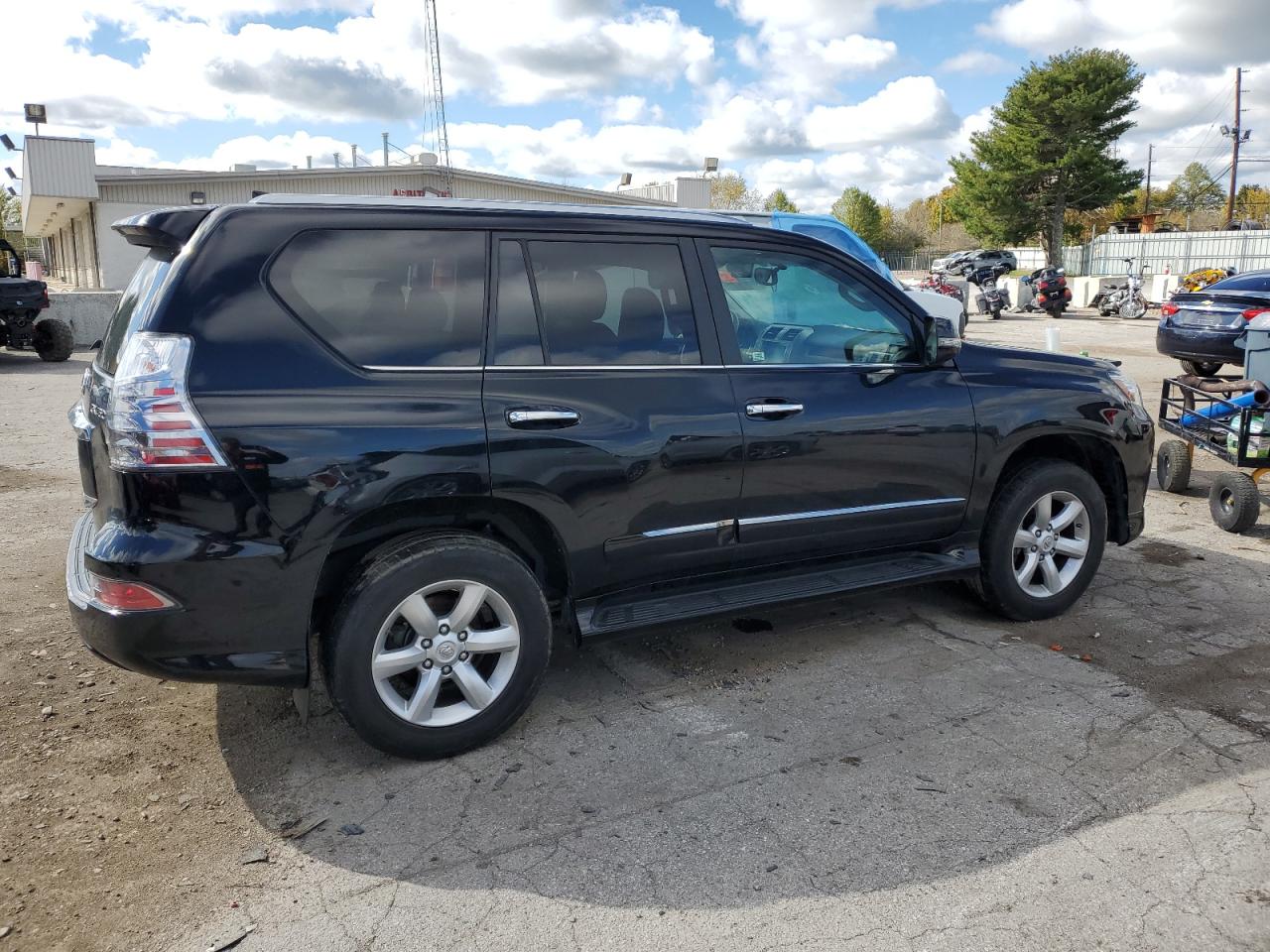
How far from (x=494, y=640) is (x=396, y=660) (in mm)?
349

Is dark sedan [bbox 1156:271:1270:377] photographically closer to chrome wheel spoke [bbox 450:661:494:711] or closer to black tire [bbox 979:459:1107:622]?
black tire [bbox 979:459:1107:622]

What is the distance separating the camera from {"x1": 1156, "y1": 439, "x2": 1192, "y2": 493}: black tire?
7.63 m

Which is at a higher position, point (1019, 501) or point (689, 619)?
point (1019, 501)

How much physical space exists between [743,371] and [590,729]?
1.53m

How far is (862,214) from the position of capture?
63969 millimetres

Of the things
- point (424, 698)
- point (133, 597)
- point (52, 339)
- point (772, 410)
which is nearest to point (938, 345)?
point (772, 410)

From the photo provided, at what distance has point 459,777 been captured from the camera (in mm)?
3459

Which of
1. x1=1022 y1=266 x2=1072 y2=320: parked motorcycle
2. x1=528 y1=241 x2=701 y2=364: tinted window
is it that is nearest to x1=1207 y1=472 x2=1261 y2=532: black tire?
x1=528 y1=241 x2=701 y2=364: tinted window

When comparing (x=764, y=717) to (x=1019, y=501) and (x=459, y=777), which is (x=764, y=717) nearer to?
(x=459, y=777)

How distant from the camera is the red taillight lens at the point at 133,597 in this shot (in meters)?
3.08

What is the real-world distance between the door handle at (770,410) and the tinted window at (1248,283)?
11009 mm

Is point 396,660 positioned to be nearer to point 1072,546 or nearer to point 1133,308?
point 1072,546

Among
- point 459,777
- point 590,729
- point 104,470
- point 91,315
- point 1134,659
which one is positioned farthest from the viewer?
point 91,315

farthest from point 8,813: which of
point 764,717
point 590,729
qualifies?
point 764,717
